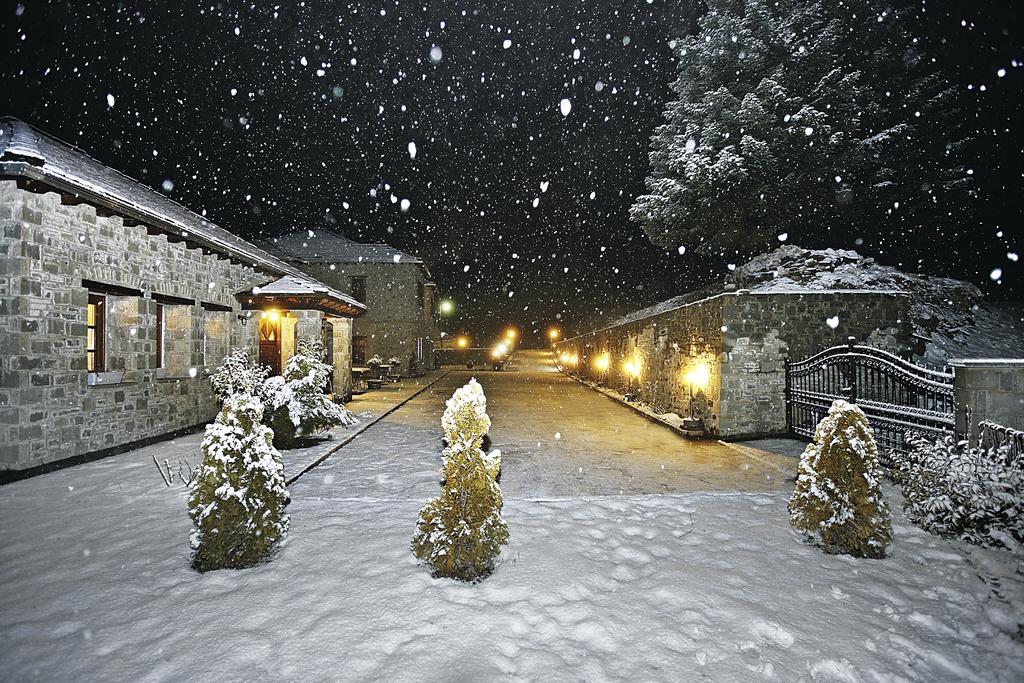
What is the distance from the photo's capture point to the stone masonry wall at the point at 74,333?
6629 millimetres

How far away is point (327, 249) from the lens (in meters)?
29.9

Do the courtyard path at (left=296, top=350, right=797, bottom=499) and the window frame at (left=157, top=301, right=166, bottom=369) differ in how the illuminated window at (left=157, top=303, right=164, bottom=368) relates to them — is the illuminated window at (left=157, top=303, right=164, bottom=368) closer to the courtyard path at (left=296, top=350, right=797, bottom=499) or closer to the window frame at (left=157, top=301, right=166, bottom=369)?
the window frame at (left=157, top=301, right=166, bottom=369)

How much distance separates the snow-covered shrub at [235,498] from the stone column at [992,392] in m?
7.73

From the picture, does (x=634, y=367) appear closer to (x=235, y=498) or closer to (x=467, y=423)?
(x=467, y=423)

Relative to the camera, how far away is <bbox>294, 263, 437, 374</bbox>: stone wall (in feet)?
95.5

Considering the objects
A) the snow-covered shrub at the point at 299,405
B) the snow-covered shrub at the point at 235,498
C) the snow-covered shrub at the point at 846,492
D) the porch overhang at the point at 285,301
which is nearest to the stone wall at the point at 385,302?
the porch overhang at the point at 285,301

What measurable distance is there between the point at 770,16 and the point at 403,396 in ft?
61.2

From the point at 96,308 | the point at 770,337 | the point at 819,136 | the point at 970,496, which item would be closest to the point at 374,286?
the point at 96,308

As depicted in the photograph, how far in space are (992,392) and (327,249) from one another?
3101 cm

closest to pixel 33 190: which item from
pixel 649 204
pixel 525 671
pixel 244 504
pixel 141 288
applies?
pixel 141 288

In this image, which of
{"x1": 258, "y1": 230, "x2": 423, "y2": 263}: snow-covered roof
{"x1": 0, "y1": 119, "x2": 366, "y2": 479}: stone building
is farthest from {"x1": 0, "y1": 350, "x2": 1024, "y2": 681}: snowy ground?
{"x1": 258, "y1": 230, "x2": 423, "y2": 263}: snow-covered roof

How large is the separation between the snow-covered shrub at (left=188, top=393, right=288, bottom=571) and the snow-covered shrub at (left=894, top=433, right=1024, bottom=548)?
6.58 metres

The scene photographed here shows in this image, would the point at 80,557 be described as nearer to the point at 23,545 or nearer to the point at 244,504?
the point at 23,545

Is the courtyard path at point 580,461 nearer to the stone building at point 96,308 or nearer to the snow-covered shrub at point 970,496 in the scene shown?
the snow-covered shrub at point 970,496
